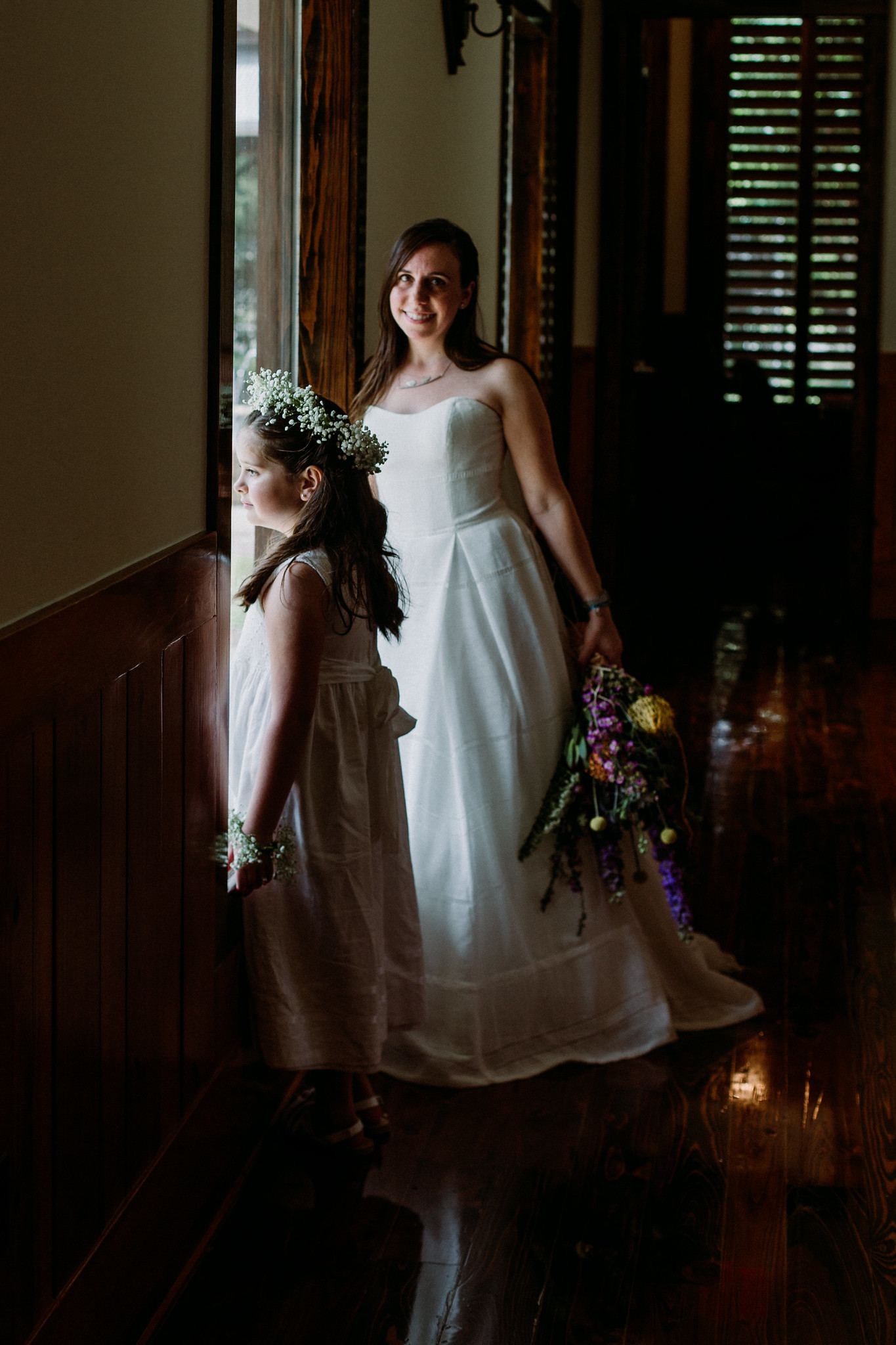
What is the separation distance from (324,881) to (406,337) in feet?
3.82

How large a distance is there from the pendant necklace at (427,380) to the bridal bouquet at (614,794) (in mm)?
679

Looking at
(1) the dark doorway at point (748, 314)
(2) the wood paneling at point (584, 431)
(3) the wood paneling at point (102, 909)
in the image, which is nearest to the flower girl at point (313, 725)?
(3) the wood paneling at point (102, 909)

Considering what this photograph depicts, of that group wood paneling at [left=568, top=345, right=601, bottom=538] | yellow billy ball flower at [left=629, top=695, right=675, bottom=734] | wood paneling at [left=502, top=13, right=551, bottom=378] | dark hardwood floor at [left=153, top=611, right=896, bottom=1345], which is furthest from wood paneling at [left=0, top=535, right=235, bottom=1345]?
wood paneling at [left=568, top=345, right=601, bottom=538]

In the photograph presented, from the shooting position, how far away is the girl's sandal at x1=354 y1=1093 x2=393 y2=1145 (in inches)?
92.4

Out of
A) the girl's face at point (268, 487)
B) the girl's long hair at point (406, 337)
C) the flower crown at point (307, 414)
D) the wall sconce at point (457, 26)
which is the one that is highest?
Answer: the wall sconce at point (457, 26)

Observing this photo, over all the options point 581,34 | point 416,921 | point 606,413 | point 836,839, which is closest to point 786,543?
point 606,413

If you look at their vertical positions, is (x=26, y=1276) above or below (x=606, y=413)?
below

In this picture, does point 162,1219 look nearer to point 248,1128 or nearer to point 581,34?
point 248,1128

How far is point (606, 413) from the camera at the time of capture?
6.05 meters

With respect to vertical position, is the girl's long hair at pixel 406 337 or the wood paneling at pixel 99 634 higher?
the girl's long hair at pixel 406 337

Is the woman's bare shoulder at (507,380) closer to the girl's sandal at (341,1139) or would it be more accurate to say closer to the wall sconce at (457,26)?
the wall sconce at (457,26)

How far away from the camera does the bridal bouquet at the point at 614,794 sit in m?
2.63

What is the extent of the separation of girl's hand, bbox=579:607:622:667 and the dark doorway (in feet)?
14.3

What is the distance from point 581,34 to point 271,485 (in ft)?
12.2
